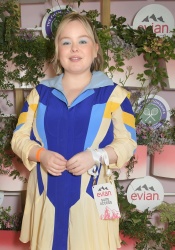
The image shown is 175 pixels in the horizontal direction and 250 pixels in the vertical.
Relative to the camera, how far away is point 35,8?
2082 millimetres

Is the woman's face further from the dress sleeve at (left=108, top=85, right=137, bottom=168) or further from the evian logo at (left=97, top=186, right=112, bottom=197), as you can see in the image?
the evian logo at (left=97, top=186, right=112, bottom=197)

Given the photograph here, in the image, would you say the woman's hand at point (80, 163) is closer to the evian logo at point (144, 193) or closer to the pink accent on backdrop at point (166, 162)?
the pink accent on backdrop at point (166, 162)

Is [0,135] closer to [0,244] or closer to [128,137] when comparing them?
[0,244]

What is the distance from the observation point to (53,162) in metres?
1.30

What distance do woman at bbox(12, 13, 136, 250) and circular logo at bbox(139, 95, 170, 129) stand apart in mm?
635

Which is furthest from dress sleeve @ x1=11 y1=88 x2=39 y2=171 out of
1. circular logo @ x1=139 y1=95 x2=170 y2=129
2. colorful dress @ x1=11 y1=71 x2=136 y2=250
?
circular logo @ x1=139 y1=95 x2=170 y2=129

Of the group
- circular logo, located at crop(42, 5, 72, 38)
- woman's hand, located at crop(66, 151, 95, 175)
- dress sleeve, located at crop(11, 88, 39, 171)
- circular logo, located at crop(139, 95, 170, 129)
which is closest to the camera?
woman's hand, located at crop(66, 151, 95, 175)

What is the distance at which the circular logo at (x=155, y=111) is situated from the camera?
6.76ft

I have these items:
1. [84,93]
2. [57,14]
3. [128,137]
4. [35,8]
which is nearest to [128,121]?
[128,137]

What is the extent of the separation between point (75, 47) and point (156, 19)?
2.65ft

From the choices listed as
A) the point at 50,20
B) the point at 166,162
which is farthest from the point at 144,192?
the point at 50,20

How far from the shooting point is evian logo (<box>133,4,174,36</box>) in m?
1.97

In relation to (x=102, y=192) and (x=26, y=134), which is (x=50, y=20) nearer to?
(x=26, y=134)

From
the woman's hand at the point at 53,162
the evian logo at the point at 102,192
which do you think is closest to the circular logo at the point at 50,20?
the woman's hand at the point at 53,162
